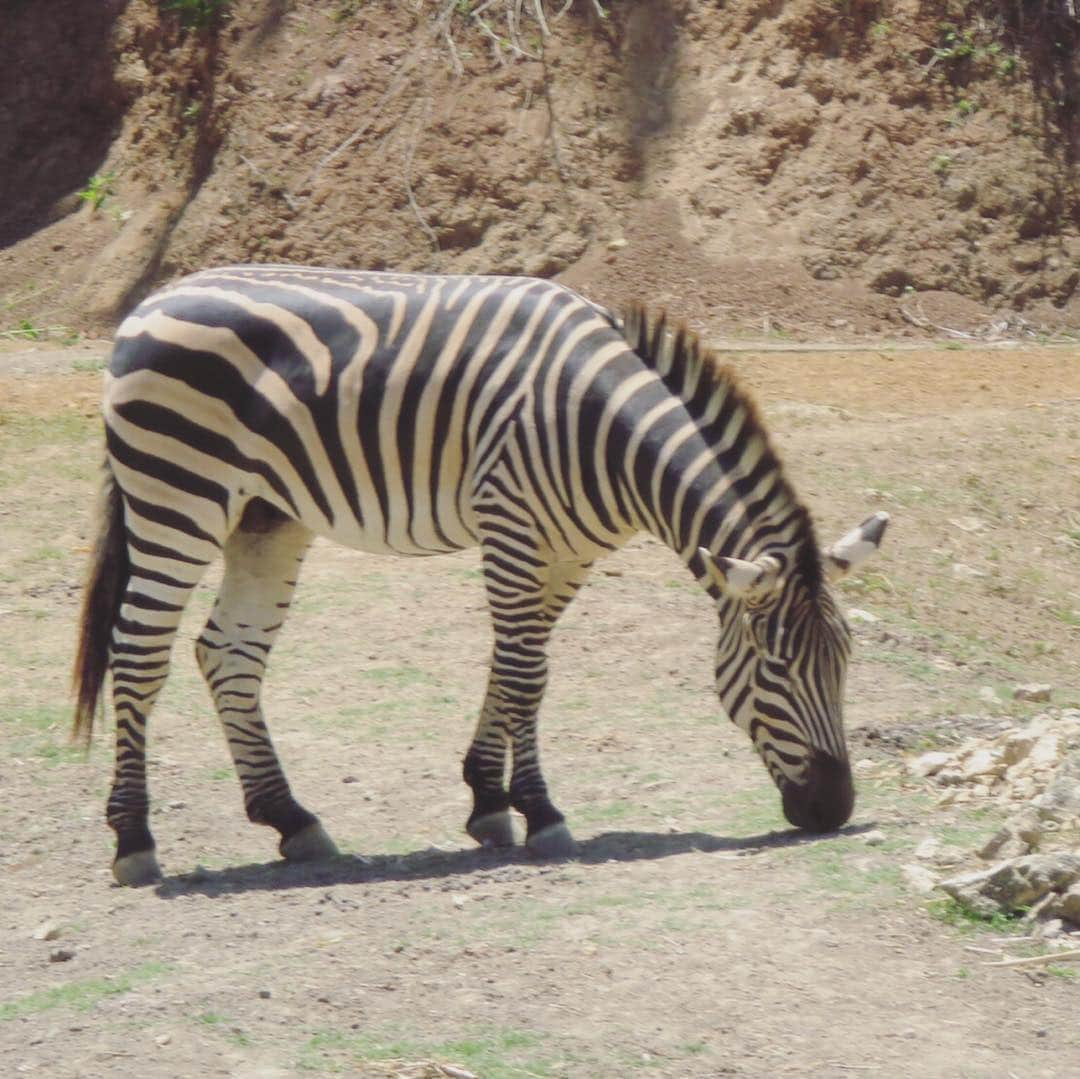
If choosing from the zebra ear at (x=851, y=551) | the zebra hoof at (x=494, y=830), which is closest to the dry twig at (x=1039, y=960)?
the zebra ear at (x=851, y=551)

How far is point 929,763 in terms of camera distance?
285 inches

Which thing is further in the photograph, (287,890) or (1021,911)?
(287,890)

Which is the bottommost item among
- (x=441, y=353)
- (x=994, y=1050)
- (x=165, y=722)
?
(x=165, y=722)

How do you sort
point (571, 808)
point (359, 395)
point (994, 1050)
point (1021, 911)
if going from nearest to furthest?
point (994, 1050) < point (1021, 911) < point (359, 395) < point (571, 808)

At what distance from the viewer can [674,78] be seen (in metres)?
18.1

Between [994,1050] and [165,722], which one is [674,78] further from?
[994,1050]

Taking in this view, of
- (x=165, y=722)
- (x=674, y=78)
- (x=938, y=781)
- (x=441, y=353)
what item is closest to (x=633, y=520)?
(x=441, y=353)

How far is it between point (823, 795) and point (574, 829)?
3.93 feet

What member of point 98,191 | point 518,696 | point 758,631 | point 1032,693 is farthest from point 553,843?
point 98,191

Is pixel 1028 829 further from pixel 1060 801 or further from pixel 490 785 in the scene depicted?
pixel 490 785

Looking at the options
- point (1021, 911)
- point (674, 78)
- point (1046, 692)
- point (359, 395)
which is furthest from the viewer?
point (674, 78)

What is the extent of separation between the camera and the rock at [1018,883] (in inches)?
210

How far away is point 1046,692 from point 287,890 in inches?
158

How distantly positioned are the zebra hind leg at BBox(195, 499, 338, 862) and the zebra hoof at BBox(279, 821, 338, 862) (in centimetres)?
13
